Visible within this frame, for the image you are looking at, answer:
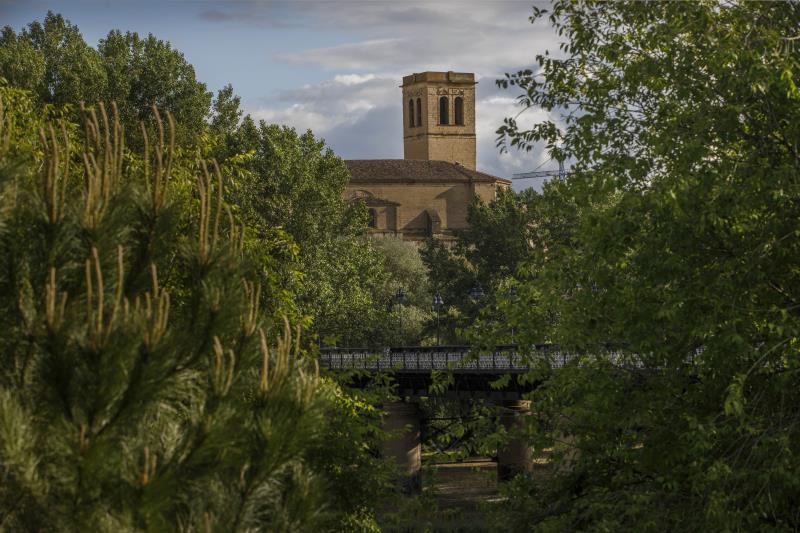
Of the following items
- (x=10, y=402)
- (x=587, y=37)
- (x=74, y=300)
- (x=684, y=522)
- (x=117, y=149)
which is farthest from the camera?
(x=587, y=37)

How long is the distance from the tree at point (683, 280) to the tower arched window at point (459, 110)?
126 meters

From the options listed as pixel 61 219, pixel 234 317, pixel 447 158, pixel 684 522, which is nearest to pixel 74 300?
pixel 61 219

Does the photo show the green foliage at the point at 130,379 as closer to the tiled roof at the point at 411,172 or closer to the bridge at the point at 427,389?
the bridge at the point at 427,389

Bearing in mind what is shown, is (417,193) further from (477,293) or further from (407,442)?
(407,442)

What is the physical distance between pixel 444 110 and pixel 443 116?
4.23 feet

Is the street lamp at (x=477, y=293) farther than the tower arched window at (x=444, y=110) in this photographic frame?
No

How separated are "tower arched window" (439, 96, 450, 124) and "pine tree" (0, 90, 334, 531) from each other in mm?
132734

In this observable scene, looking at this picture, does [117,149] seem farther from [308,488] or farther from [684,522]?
[684,522]

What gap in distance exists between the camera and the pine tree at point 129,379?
6.93m

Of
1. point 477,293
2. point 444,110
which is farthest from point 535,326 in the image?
point 444,110

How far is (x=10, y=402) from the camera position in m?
6.74

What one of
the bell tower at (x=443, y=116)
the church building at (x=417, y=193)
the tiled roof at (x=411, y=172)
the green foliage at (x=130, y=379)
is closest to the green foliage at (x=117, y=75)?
the green foliage at (x=130, y=379)

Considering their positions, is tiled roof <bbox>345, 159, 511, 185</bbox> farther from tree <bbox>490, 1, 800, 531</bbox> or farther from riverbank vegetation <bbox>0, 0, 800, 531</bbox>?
tree <bbox>490, 1, 800, 531</bbox>

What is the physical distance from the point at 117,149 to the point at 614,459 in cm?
828
